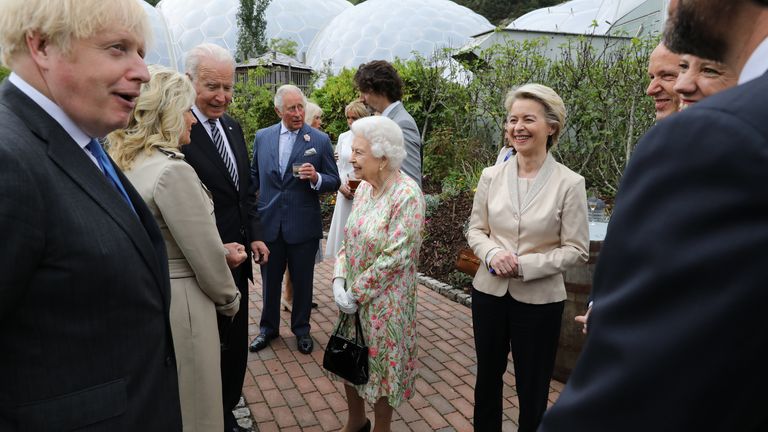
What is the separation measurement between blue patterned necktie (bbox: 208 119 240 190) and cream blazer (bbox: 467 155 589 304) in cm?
161

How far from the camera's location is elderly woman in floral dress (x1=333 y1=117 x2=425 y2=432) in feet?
9.44

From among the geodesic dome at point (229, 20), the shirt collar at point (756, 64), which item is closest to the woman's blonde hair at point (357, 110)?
the shirt collar at point (756, 64)

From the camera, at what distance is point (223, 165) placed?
317 centimetres

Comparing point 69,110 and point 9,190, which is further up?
point 69,110

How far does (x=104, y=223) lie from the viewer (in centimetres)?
134

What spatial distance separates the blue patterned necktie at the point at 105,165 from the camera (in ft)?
5.10

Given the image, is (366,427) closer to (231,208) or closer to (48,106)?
(231,208)

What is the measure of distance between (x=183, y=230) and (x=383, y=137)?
128 cm

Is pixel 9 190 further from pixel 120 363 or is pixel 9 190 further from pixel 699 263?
pixel 699 263

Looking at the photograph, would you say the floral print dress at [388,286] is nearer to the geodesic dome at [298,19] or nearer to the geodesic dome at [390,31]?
the geodesic dome at [390,31]

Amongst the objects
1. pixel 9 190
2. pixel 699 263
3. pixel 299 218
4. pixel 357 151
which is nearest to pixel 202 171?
pixel 357 151

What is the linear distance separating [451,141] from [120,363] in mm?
9478

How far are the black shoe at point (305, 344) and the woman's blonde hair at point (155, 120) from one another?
250 centimetres

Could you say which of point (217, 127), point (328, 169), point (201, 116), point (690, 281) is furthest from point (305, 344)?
point (690, 281)
